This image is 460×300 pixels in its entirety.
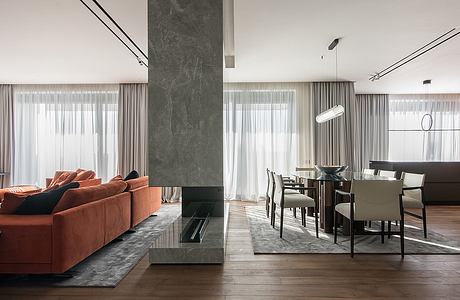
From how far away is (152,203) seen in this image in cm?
484

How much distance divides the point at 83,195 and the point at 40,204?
36 cm

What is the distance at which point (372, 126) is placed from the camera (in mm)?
7508

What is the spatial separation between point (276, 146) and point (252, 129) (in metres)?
0.67

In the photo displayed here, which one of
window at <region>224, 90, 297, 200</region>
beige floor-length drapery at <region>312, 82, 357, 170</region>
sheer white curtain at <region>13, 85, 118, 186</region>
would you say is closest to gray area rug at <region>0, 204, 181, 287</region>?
window at <region>224, 90, 297, 200</region>

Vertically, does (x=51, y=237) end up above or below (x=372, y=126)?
below

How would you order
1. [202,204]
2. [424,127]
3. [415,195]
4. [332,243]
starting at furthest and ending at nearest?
[424,127], [202,204], [415,195], [332,243]

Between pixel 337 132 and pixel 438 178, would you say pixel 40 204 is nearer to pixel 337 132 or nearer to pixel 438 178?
pixel 337 132

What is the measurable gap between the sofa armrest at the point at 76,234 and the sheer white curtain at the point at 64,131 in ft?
13.4

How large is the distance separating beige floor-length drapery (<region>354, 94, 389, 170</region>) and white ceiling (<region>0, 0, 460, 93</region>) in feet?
3.75

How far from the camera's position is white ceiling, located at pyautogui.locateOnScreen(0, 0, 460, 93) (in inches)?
129

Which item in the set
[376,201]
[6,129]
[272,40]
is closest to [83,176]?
[6,129]

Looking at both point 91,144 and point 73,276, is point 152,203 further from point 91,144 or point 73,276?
point 91,144

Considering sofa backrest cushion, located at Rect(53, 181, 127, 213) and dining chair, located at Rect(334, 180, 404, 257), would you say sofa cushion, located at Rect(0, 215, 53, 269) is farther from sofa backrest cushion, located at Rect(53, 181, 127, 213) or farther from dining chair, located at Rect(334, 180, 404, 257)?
dining chair, located at Rect(334, 180, 404, 257)

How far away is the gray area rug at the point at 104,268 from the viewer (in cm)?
238
